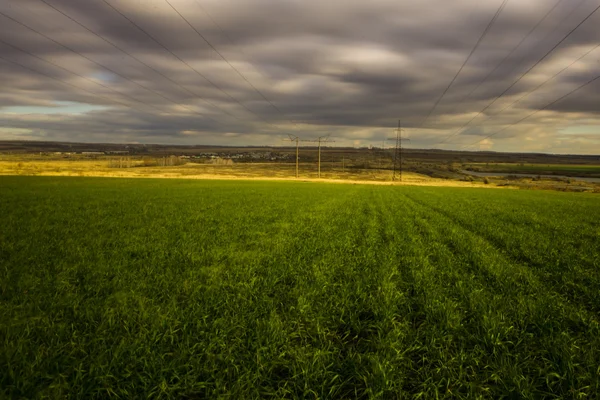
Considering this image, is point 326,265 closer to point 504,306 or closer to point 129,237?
point 504,306

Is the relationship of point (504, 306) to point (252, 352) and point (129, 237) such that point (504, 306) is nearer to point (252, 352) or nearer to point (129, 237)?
point (252, 352)

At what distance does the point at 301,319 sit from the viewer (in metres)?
7.40

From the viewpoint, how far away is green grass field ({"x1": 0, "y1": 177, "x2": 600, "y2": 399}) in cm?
504

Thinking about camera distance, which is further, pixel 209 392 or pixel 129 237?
pixel 129 237

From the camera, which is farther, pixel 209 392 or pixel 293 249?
pixel 293 249

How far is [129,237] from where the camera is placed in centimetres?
1630

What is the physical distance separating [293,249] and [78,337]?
929 centimetres

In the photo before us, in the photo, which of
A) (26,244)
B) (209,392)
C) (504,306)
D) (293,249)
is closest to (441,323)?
(504,306)

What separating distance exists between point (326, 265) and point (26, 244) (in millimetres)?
12411

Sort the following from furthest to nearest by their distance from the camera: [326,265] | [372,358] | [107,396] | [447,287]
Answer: [326,265] < [447,287] < [372,358] < [107,396]

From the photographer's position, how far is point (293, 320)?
726 centimetres

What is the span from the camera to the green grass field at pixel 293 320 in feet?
16.5

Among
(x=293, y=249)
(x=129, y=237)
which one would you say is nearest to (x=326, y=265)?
(x=293, y=249)

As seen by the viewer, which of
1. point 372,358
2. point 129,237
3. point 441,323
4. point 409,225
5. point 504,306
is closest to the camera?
point 372,358
